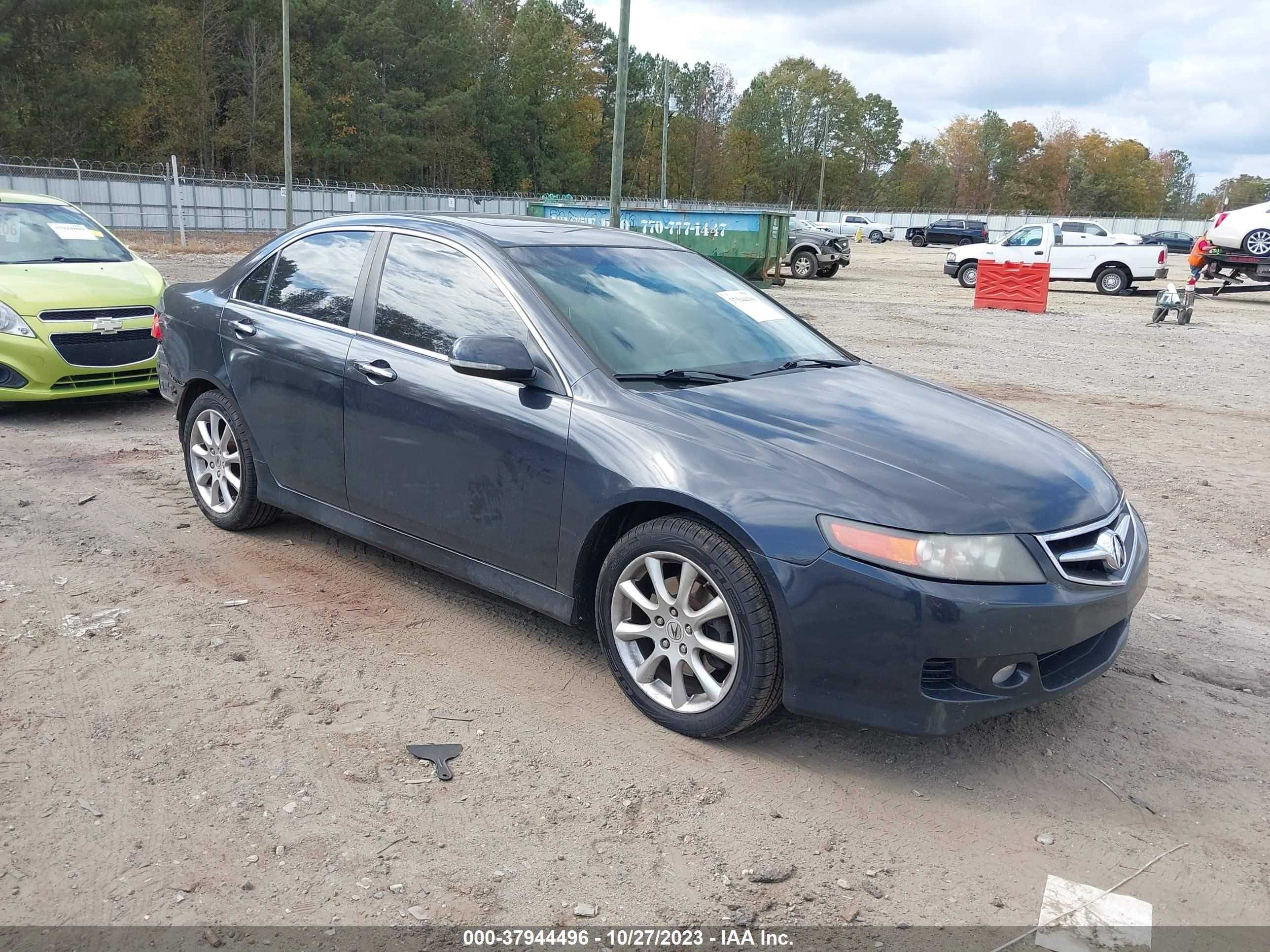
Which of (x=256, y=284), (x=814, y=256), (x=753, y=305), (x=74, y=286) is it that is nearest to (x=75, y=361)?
(x=74, y=286)

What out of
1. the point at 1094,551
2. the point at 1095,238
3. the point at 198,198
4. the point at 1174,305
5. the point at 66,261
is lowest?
the point at 1094,551

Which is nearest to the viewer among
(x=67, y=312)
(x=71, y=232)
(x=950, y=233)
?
(x=67, y=312)

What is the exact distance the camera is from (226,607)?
4.61m

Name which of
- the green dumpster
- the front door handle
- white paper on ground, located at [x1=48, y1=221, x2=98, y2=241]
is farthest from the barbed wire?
the front door handle

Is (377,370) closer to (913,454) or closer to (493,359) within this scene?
(493,359)

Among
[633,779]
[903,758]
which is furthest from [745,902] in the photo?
[903,758]

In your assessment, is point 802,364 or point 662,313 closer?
point 662,313

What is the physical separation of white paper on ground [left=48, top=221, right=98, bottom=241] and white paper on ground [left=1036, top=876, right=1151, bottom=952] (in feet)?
30.2

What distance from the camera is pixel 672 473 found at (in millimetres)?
3479

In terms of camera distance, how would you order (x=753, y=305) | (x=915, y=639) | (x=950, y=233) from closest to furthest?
(x=915, y=639), (x=753, y=305), (x=950, y=233)

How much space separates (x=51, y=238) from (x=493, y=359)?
7.03 metres

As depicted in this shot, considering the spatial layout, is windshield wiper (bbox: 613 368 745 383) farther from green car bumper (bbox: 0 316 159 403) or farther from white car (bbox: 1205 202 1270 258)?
white car (bbox: 1205 202 1270 258)

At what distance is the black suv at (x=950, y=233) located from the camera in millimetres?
57219

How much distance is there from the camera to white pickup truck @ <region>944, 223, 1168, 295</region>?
26.3 meters
